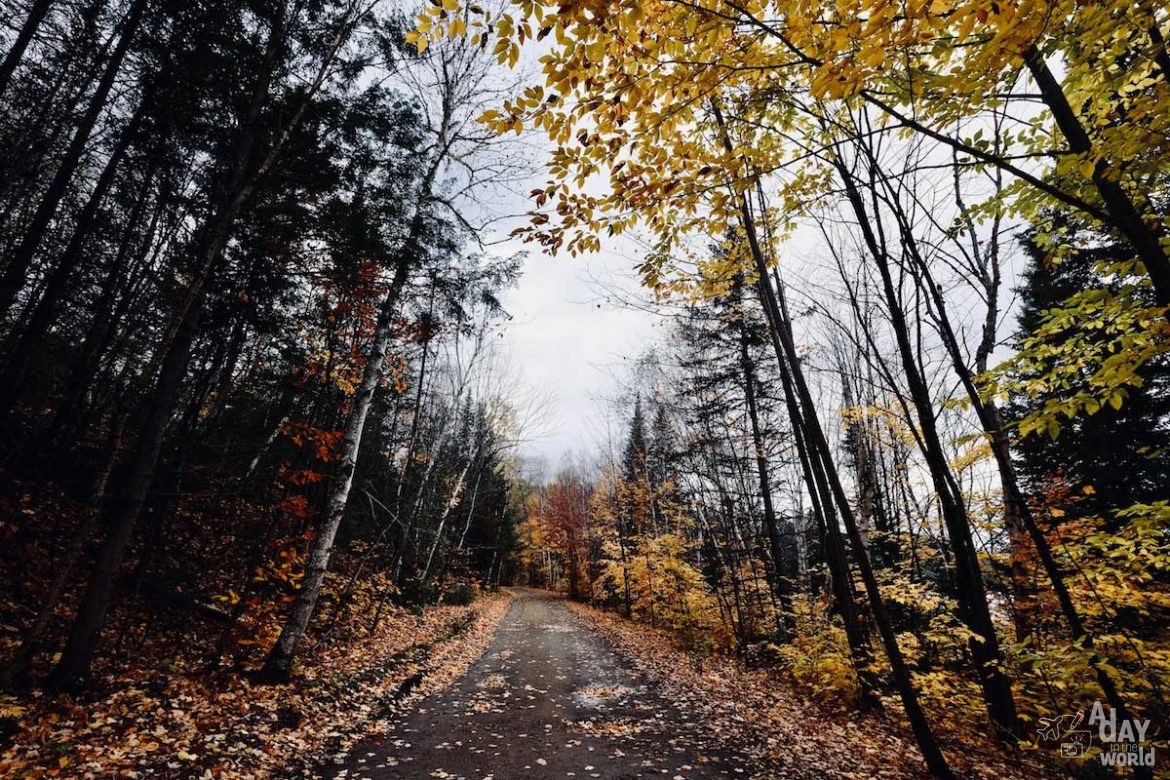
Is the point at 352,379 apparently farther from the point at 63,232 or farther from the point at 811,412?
the point at 811,412

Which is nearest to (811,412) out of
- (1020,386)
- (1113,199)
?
(1020,386)

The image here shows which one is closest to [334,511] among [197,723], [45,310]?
[197,723]

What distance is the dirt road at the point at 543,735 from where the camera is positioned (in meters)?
5.12

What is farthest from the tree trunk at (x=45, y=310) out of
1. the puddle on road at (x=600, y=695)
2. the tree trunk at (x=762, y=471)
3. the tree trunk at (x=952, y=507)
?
the tree trunk at (x=762, y=471)

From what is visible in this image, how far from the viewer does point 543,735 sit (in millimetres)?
6211

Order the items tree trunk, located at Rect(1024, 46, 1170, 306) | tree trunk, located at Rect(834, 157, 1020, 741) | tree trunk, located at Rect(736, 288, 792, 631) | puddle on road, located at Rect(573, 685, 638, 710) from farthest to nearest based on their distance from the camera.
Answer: tree trunk, located at Rect(736, 288, 792, 631), puddle on road, located at Rect(573, 685, 638, 710), tree trunk, located at Rect(834, 157, 1020, 741), tree trunk, located at Rect(1024, 46, 1170, 306)

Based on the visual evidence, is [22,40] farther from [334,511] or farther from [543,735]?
[543,735]

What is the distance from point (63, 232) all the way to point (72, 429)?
606 centimetres

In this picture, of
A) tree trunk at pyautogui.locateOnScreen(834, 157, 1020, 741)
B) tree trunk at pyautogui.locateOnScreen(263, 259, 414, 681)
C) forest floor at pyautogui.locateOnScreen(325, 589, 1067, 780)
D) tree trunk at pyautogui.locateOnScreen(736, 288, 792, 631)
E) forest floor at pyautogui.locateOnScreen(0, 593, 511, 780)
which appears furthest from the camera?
tree trunk at pyautogui.locateOnScreen(736, 288, 792, 631)

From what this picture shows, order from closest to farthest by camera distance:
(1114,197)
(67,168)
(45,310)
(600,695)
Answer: (1114,197)
(67,168)
(45,310)
(600,695)

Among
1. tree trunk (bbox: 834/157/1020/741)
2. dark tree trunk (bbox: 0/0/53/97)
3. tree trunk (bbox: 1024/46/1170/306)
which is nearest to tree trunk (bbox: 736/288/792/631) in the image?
tree trunk (bbox: 834/157/1020/741)

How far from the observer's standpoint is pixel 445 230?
8672mm

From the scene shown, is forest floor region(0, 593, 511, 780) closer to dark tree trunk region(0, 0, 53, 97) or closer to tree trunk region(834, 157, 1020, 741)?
tree trunk region(834, 157, 1020, 741)

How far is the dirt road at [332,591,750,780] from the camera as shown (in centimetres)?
512
